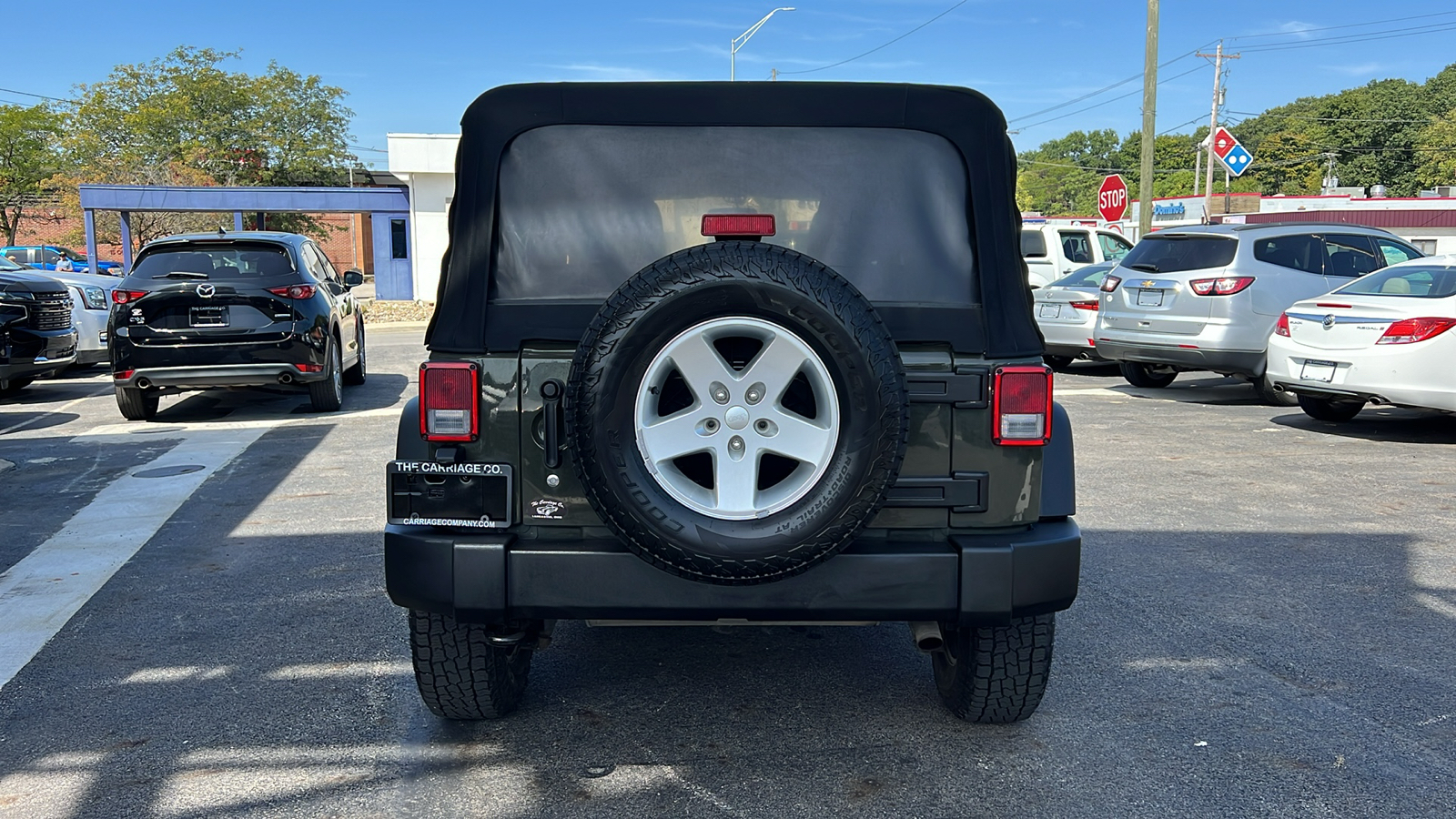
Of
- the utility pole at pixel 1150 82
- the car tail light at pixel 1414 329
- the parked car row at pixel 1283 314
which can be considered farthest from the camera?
the utility pole at pixel 1150 82

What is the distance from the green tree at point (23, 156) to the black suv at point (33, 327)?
141 ft

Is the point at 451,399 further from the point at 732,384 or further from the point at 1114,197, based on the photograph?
the point at 1114,197

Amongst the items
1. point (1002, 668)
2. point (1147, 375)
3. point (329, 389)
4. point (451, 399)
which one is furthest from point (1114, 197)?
point (451, 399)

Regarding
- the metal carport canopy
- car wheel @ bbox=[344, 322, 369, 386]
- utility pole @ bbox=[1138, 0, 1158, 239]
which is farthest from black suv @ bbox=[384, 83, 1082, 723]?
the metal carport canopy

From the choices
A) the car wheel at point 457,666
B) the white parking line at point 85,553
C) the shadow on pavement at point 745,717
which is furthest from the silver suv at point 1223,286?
A: the car wheel at point 457,666

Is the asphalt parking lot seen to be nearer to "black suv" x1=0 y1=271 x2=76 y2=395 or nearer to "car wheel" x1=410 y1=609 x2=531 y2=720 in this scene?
"car wheel" x1=410 y1=609 x2=531 y2=720

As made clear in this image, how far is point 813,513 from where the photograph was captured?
3111mm

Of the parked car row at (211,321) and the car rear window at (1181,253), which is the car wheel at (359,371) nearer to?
the parked car row at (211,321)

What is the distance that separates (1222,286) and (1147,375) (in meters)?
2.15

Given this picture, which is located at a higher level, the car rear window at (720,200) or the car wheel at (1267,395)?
the car rear window at (720,200)

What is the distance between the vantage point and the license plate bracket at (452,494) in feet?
11.2

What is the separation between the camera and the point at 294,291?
10750 millimetres

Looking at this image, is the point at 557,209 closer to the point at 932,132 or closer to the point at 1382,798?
the point at 932,132

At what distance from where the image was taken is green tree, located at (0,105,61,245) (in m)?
49.6
